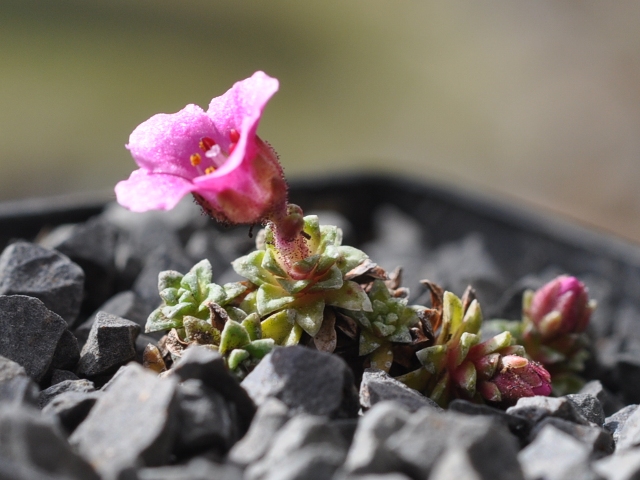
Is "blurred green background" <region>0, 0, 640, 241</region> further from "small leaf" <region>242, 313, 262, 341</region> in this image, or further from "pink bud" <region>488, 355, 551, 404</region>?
"small leaf" <region>242, 313, 262, 341</region>

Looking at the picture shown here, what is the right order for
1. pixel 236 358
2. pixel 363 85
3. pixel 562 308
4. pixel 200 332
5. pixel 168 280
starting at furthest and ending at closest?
pixel 363 85
pixel 562 308
pixel 168 280
pixel 200 332
pixel 236 358

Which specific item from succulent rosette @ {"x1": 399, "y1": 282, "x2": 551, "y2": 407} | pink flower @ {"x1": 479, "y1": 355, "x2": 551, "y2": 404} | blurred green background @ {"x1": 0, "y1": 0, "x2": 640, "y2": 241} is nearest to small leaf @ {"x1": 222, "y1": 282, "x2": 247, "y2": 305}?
succulent rosette @ {"x1": 399, "y1": 282, "x2": 551, "y2": 407}

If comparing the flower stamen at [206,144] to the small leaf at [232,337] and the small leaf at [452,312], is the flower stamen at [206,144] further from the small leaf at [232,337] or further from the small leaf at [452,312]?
the small leaf at [452,312]

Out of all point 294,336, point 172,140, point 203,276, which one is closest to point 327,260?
point 294,336

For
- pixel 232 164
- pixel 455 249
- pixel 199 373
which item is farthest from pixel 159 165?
pixel 455 249

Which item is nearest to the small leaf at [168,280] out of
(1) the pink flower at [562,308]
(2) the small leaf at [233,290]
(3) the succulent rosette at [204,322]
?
(3) the succulent rosette at [204,322]

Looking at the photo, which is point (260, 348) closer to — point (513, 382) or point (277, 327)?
point (277, 327)

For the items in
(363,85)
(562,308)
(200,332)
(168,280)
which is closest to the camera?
(200,332)
